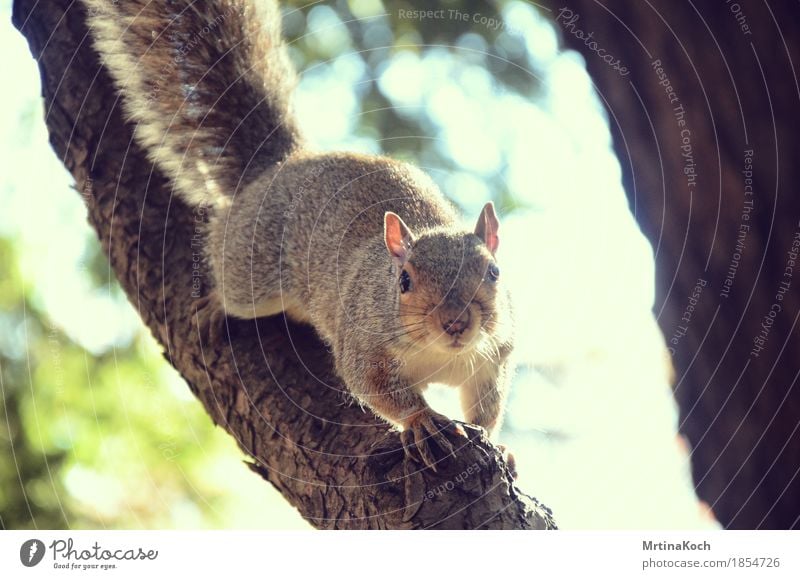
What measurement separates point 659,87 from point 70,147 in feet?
6.69

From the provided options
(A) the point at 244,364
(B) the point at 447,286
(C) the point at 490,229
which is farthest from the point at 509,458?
(A) the point at 244,364

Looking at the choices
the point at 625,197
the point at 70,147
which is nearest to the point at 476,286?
the point at 625,197

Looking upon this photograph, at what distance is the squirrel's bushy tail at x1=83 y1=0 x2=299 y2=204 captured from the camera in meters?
2.88

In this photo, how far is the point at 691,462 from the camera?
195 centimetres

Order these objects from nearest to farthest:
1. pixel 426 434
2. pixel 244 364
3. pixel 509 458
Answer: pixel 426 434 < pixel 509 458 < pixel 244 364

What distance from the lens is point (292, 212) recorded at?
302 cm

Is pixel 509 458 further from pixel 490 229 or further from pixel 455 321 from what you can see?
pixel 490 229

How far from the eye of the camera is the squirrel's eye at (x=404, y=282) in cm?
242

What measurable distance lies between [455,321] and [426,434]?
13.4 inches

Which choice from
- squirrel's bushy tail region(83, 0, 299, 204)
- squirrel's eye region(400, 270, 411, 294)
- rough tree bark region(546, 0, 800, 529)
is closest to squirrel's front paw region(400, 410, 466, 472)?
squirrel's eye region(400, 270, 411, 294)

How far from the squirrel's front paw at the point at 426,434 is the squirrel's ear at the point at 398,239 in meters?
0.52

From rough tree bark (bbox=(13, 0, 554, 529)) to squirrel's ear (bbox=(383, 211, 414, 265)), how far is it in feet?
1.61

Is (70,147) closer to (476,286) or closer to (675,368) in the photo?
(476,286)

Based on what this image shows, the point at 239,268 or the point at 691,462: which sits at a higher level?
the point at 691,462
